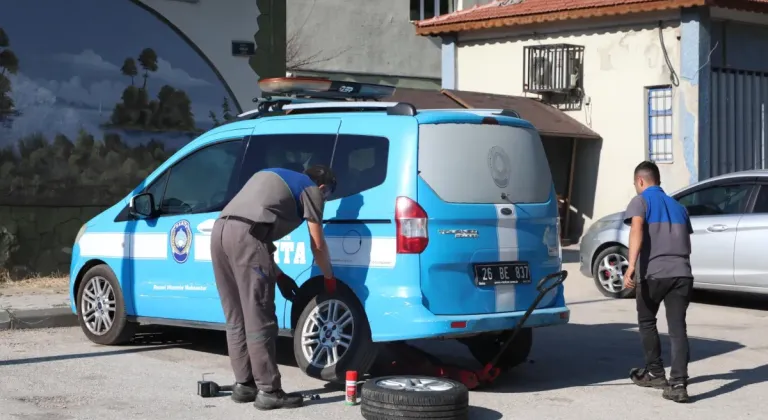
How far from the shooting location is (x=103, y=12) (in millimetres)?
14203

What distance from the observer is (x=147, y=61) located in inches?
574

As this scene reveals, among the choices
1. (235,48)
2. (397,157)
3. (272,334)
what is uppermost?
(235,48)

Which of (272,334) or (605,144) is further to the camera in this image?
(605,144)

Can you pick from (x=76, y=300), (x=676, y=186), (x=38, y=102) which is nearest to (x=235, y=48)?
(x=38, y=102)

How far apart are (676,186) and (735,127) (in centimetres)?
174

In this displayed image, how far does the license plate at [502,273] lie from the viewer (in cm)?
822

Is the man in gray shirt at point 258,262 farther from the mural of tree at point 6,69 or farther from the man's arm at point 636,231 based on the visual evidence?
the mural of tree at point 6,69

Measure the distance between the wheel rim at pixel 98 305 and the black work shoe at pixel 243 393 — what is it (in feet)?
8.81

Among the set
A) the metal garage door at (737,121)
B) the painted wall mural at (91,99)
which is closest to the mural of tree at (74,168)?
the painted wall mural at (91,99)

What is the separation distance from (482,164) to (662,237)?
141 cm

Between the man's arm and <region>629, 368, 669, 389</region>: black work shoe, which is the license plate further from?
<region>629, 368, 669, 389</region>: black work shoe

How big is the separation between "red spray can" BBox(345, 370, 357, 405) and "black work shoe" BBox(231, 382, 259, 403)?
62 centimetres

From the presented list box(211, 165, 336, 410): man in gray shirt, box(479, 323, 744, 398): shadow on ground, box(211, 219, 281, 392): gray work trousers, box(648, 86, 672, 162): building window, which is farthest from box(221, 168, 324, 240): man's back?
box(648, 86, 672, 162): building window

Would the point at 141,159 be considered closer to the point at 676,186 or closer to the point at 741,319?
the point at 741,319
